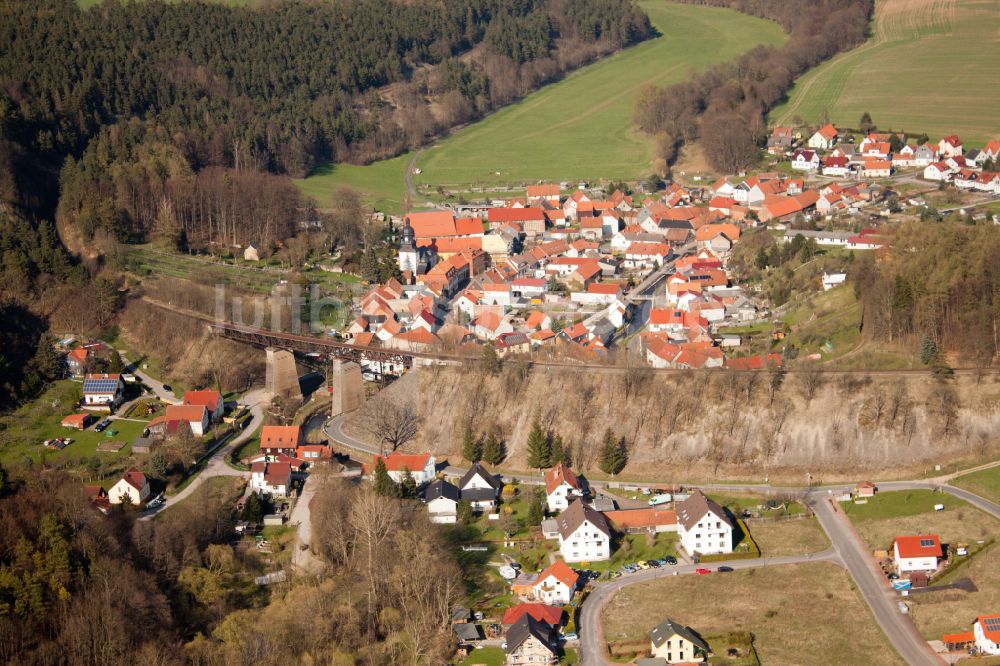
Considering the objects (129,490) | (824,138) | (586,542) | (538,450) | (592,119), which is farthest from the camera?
(592,119)

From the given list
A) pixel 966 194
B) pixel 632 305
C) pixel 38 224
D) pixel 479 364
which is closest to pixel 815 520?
pixel 479 364

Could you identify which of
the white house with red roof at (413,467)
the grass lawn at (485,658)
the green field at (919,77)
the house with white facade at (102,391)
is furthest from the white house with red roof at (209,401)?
the green field at (919,77)

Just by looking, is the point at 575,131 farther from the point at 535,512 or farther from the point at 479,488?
the point at 535,512

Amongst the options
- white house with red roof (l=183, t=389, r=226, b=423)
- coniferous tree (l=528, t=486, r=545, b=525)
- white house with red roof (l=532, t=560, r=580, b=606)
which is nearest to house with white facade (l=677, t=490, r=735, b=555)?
white house with red roof (l=532, t=560, r=580, b=606)

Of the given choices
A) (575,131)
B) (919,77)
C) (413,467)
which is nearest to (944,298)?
(413,467)

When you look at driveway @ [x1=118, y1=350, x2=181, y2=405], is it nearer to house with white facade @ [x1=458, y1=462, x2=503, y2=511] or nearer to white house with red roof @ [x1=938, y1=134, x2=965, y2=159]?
house with white facade @ [x1=458, y1=462, x2=503, y2=511]

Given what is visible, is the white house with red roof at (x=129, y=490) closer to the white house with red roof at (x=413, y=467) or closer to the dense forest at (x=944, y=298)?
the white house with red roof at (x=413, y=467)
